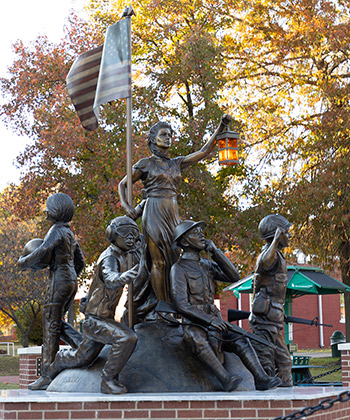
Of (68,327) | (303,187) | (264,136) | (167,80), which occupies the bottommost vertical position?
(68,327)

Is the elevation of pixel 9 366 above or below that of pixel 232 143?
below

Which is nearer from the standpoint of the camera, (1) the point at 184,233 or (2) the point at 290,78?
(1) the point at 184,233

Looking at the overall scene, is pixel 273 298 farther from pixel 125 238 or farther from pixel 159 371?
pixel 125 238

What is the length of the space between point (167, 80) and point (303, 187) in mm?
4624

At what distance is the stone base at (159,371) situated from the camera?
6.86 m

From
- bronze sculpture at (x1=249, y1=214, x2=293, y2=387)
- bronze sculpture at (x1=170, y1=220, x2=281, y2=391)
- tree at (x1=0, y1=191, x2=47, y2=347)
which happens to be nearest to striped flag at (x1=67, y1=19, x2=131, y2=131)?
bronze sculpture at (x1=170, y1=220, x2=281, y2=391)

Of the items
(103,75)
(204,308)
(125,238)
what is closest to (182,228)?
(125,238)

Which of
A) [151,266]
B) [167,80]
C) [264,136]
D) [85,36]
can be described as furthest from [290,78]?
[151,266]

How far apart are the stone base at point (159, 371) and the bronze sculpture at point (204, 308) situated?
0.49 ft

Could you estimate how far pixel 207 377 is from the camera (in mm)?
6953

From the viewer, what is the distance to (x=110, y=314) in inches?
275

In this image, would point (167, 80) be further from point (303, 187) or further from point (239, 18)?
point (303, 187)

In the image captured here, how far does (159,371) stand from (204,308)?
0.76 m

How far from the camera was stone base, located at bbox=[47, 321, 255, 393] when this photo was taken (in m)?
6.86
